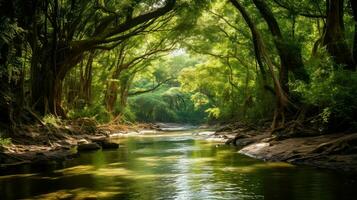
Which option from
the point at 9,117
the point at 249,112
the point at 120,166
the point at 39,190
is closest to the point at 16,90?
the point at 9,117

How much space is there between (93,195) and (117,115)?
35.1 meters

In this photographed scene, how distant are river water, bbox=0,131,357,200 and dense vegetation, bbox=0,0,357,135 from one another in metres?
3.65

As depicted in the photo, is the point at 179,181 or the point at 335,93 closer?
the point at 179,181

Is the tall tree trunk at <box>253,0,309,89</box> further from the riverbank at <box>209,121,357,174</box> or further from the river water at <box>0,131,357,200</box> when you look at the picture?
the river water at <box>0,131,357,200</box>

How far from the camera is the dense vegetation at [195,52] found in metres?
16.8

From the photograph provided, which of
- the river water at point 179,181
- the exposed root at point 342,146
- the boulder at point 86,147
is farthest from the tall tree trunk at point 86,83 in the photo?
the exposed root at point 342,146

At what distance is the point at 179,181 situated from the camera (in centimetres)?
1168

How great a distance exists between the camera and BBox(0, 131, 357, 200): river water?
9672mm

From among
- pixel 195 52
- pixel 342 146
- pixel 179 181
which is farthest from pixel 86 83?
pixel 342 146

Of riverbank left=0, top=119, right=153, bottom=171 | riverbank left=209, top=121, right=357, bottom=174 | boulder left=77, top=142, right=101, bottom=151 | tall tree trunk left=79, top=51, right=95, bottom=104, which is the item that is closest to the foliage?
riverbank left=209, top=121, right=357, bottom=174

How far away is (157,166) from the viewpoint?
14.9 meters

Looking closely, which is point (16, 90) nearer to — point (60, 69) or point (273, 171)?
point (60, 69)

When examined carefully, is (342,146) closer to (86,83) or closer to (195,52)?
(86,83)

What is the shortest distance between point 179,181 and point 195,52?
29.6 metres
